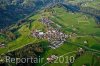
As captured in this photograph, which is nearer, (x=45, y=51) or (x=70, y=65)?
(x=70, y=65)

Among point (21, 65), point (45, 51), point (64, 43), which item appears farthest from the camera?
point (64, 43)

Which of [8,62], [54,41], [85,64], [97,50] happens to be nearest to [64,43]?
[54,41]

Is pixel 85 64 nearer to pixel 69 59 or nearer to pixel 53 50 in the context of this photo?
pixel 69 59

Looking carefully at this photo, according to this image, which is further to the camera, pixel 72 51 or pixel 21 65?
pixel 72 51

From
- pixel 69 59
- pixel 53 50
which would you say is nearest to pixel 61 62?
pixel 69 59

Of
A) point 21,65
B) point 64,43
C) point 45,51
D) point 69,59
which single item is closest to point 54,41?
point 64,43

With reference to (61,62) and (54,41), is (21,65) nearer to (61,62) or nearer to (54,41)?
(61,62)

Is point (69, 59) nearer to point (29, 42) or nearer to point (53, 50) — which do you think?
point (53, 50)

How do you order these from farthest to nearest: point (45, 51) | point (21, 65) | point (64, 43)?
point (64, 43)
point (45, 51)
point (21, 65)
